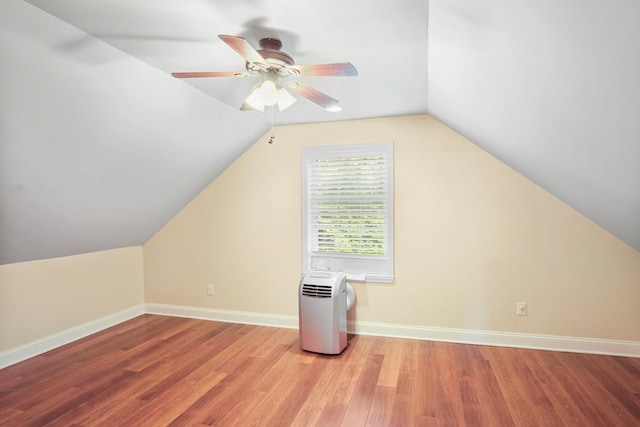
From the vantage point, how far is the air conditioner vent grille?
10.2 feet

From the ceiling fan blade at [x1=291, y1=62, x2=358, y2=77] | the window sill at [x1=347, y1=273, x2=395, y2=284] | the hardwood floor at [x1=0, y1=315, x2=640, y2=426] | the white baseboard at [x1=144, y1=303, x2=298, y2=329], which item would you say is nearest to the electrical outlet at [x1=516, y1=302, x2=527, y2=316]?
the hardwood floor at [x1=0, y1=315, x2=640, y2=426]

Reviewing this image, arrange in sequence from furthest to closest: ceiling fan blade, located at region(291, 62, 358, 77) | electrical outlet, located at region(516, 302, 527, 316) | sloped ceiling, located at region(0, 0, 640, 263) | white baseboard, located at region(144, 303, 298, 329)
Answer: white baseboard, located at region(144, 303, 298, 329) < electrical outlet, located at region(516, 302, 527, 316) < ceiling fan blade, located at region(291, 62, 358, 77) < sloped ceiling, located at region(0, 0, 640, 263)

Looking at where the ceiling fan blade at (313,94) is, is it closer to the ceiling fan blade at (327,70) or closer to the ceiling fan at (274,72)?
the ceiling fan at (274,72)

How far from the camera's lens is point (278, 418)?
221 centimetres

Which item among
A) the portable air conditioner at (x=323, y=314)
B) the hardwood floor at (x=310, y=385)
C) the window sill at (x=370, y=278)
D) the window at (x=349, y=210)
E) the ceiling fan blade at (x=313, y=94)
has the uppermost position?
the ceiling fan blade at (x=313, y=94)

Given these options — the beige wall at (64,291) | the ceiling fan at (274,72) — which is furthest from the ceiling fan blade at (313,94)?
the beige wall at (64,291)

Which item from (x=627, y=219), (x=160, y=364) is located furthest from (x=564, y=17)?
(x=160, y=364)

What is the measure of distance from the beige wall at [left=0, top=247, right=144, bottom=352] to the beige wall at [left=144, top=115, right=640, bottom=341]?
59cm

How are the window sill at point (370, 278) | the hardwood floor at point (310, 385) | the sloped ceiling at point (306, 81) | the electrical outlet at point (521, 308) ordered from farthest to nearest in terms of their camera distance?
the window sill at point (370, 278)
the electrical outlet at point (521, 308)
the hardwood floor at point (310, 385)
the sloped ceiling at point (306, 81)

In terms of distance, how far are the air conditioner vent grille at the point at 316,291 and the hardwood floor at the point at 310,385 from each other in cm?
54

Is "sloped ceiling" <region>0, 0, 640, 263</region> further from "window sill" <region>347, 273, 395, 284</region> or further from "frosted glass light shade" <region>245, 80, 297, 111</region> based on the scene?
"window sill" <region>347, 273, 395, 284</region>

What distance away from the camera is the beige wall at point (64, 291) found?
3031 mm

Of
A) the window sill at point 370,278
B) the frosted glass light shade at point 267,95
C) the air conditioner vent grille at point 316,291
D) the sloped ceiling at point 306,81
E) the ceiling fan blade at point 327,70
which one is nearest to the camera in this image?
the sloped ceiling at point 306,81

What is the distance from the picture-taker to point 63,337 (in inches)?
134
